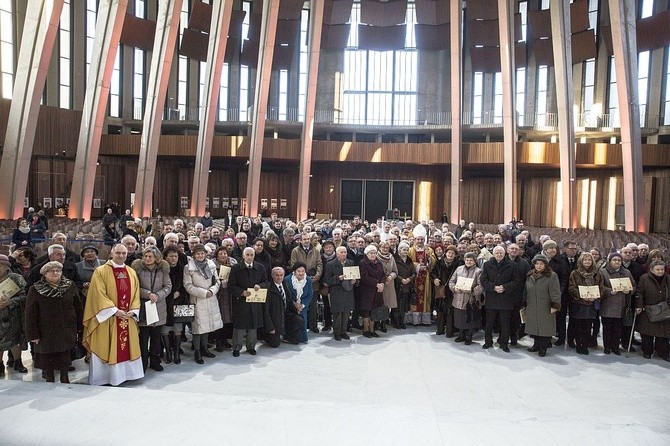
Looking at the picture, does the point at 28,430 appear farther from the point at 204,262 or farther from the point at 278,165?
the point at 278,165

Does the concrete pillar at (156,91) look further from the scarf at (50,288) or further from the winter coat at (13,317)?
the scarf at (50,288)

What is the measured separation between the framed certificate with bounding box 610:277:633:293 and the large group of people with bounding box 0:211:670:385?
0.05ft

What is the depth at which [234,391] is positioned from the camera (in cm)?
573

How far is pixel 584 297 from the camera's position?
7258 millimetres

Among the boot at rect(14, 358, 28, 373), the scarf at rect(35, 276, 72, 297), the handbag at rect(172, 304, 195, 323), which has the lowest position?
the boot at rect(14, 358, 28, 373)

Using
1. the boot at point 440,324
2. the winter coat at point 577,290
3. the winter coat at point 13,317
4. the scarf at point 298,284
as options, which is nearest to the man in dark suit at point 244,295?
the scarf at point 298,284

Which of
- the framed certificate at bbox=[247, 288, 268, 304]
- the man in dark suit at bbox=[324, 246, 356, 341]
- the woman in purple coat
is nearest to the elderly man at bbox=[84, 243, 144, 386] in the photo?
the framed certificate at bbox=[247, 288, 268, 304]

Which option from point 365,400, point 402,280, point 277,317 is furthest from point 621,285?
point 277,317

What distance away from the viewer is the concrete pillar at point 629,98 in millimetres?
17219

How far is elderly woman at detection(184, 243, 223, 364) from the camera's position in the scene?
6.55 meters

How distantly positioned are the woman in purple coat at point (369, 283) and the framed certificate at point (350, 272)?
158mm

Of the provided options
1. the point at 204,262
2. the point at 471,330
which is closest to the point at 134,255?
the point at 204,262

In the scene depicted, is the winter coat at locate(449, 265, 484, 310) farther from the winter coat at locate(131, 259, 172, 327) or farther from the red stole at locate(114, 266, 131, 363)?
the red stole at locate(114, 266, 131, 363)

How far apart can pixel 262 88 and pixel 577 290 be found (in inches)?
727
